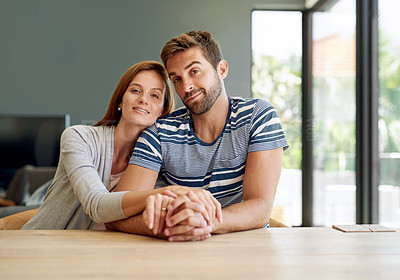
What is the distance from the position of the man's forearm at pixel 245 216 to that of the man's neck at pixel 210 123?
14.6 inches

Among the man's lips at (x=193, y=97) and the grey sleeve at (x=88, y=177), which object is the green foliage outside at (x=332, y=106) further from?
the grey sleeve at (x=88, y=177)

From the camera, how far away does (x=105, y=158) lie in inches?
61.4

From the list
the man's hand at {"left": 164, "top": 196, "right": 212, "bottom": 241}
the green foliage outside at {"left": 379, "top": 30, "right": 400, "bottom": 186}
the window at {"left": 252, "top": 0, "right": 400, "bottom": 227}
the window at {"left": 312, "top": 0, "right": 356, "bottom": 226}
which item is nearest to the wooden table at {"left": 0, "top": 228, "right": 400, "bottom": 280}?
the man's hand at {"left": 164, "top": 196, "right": 212, "bottom": 241}

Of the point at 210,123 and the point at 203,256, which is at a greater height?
the point at 210,123

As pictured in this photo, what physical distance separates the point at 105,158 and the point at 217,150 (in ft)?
1.31

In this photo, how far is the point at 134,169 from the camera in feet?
5.03

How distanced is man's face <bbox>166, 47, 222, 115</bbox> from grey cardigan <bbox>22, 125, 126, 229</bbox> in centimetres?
32

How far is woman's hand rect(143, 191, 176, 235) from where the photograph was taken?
107 cm

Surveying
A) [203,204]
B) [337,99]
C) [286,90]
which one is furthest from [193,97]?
[286,90]

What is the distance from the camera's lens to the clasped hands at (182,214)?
1.06m

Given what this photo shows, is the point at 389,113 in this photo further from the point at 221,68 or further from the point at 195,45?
the point at 195,45

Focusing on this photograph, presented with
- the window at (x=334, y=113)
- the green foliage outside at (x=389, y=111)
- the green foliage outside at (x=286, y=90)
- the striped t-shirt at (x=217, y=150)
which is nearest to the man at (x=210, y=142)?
the striped t-shirt at (x=217, y=150)

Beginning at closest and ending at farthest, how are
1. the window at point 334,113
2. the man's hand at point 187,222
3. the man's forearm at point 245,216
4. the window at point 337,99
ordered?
the man's hand at point 187,222 → the man's forearm at point 245,216 → the window at point 337,99 → the window at point 334,113

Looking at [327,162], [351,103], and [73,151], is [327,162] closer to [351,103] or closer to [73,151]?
[351,103]
